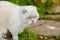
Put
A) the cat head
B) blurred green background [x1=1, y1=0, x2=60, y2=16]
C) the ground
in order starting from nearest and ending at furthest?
the cat head → the ground → blurred green background [x1=1, y1=0, x2=60, y2=16]

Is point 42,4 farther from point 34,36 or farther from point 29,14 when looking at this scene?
point 29,14

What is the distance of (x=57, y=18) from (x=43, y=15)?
14.6 inches

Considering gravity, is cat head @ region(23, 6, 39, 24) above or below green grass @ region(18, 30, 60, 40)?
above

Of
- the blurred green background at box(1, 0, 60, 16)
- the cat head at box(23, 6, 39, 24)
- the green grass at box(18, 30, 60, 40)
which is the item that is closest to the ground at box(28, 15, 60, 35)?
the green grass at box(18, 30, 60, 40)

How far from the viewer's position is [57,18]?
5043 mm

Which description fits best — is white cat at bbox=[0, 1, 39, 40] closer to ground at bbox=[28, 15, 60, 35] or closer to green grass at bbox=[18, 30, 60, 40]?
green grass at bbox=[18, 30, 60, 40]

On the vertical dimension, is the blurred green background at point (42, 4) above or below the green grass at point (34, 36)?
above

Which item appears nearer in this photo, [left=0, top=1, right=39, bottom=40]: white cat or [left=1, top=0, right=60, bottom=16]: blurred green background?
[left=0, top=1, right=39, bottom=40]: white cat

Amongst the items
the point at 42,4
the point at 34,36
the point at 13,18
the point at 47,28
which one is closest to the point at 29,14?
the point at 13,18

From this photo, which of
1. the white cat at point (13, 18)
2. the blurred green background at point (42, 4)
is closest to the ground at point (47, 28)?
the blurred green background at point (42, 4)

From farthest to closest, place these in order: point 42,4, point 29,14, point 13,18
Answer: point 42,4, point 13,18, point 29,14

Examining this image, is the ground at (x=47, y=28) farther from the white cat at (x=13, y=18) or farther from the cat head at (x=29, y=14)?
the cat head at (x=29, y=14)

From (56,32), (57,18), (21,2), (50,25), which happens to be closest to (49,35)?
(56,32)

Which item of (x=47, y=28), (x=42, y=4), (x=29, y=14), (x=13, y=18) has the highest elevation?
(x=29, y=14)
